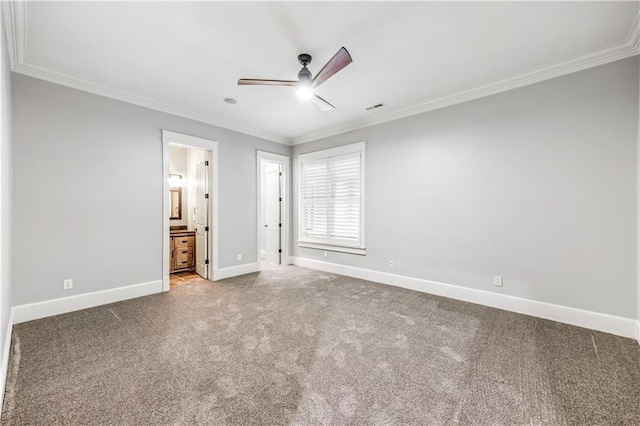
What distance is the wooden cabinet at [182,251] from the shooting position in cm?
552

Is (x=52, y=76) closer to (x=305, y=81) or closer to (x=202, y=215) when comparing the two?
(x=202, y=215)

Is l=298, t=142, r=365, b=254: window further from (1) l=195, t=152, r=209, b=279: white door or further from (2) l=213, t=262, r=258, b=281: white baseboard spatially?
(1) l=195, t=152, r=209, b=279: white door

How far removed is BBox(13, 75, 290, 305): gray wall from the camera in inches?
124

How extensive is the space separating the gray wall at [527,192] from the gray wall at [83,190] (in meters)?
3.71

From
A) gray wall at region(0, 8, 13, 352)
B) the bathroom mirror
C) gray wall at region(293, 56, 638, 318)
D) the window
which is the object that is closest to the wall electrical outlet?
gray wall at region(0, 8, 13, 352)

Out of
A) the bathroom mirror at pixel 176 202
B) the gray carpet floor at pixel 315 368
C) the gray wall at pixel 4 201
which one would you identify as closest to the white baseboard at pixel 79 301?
the gray carpet floor at pixel 315 368

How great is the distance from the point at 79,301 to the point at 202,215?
2182mm

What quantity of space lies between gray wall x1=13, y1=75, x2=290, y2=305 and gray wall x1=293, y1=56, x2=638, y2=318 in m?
3.71

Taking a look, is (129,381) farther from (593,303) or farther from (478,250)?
(593,303)

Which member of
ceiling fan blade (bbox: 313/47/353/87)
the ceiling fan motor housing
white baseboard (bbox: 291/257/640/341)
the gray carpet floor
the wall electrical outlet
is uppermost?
the ceiling fan motor housing

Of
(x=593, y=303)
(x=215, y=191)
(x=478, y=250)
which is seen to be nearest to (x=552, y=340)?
(x=593, y=303)

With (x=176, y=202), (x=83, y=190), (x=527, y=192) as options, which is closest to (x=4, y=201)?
(x=83, y=190)

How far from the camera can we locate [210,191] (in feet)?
16.2

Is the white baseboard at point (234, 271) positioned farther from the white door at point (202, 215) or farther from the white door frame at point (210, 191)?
the white door at point (202, 215)
